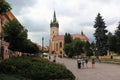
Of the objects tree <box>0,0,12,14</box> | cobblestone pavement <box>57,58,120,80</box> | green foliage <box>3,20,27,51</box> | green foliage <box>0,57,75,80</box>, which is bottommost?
cobblestone pavement <box>57,58,120,80</box>

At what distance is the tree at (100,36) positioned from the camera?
89188mm

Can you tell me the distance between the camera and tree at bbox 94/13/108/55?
293ft

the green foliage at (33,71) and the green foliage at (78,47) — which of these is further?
the green foliage at (78,47)

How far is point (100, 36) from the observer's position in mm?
89250

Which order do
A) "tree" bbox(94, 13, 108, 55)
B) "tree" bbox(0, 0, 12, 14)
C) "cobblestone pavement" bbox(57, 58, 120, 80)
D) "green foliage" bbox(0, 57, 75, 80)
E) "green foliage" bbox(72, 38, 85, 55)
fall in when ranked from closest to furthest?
"tree" bbox(0, 0, 12, 14) → "green foliage" bbox(0, 57, 75, 80) → "cobblestone pavement" bbox(57, 58, 120, 80) → "tree" bbox(94, 13, 108, 55) → "green foliage" bbox(72, 38, 85, 55)

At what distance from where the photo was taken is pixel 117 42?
82625mm

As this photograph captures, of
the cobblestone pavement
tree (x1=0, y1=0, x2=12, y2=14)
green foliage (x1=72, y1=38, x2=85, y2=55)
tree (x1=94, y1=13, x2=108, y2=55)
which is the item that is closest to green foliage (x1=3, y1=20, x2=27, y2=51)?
the cobblestone pavement

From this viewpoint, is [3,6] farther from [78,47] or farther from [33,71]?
[78,47]

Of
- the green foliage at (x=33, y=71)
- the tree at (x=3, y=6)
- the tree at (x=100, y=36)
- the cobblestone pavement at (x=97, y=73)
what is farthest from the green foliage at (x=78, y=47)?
the tree at (x=3, y=6)

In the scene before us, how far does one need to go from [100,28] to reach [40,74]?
68.8 m

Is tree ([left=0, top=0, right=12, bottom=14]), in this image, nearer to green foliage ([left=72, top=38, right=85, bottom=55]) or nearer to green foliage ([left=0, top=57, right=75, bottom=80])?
green foliage ([left=0, top=57, right=75, bottom=80])

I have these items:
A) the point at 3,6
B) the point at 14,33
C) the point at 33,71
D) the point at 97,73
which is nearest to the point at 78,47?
the point at 14,33

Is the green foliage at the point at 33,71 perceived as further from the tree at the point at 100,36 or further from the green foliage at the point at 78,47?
the green foliage at the point at 78,47

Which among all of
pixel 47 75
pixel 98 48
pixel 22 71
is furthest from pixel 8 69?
pixel 98 48
